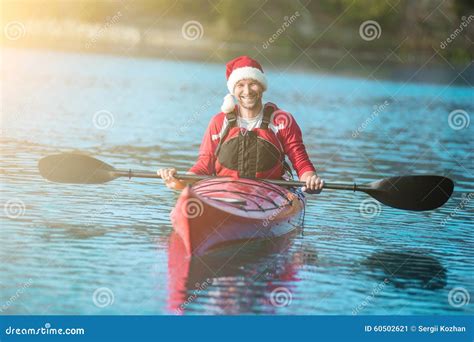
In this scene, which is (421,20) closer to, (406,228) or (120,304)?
(406,228)

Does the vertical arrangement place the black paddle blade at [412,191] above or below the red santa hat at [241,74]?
below

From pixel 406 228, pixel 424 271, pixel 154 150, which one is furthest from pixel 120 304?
pixel 154 150

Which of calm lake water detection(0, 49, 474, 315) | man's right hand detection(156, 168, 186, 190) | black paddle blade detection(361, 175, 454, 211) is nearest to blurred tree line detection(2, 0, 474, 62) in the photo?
calm lake water detection(0, 49, 474, 315)

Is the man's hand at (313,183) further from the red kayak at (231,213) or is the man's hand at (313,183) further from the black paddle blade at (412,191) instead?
the black paddle blade at (412,191)

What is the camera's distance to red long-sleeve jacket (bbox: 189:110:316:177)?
788 cm

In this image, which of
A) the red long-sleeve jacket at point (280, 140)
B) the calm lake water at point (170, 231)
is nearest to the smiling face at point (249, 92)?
the red long-sleeve jacket at point (280, 140)

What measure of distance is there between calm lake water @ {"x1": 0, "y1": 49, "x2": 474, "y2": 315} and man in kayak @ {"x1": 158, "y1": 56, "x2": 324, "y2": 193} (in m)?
0.57

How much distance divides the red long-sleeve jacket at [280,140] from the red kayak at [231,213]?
0.26m

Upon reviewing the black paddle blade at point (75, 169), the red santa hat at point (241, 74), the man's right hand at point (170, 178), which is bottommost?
the man's right hand at point (170, 178)

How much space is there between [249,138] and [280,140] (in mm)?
268

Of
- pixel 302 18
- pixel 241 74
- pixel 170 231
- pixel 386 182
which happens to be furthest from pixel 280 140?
pixel 302 18

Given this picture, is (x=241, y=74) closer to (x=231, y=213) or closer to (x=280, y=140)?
(x=280, y=140)

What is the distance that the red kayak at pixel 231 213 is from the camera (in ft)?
22.4
